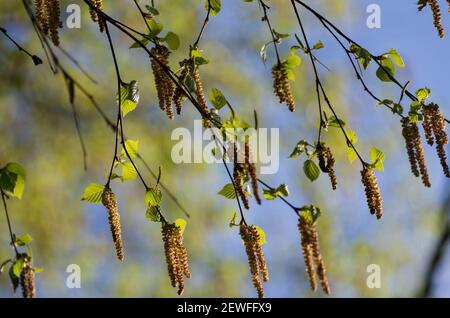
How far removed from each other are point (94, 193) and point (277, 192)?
46cm

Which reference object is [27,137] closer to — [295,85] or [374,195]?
[295,85]

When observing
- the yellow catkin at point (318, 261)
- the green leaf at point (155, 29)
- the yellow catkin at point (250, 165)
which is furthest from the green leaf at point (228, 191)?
the green leaf at point (155, 29)

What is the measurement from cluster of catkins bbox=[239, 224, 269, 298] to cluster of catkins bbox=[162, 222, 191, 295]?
15 centimetres

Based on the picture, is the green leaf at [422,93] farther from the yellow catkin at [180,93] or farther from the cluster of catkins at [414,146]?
the yellow catkin at [180,93]

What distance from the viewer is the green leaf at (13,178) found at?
1.49m

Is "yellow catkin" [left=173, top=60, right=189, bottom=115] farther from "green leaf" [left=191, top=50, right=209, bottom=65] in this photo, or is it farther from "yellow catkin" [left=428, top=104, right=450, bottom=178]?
"yellow catkin" [left=428, top=104, right=450, bottom=178]

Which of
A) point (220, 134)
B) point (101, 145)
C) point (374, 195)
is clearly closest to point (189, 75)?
point (220, 134)

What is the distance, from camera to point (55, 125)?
7.22 metres

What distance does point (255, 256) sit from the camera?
→ 5.32ft

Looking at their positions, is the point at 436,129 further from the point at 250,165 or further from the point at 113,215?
the point at 113,215

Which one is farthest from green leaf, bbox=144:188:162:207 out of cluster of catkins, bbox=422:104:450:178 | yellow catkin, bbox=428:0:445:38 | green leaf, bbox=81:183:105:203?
yellow catkin, bbox=428:0:445:38

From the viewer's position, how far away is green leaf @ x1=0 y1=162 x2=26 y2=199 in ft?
4.88

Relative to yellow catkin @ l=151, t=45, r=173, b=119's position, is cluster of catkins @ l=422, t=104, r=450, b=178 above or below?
below

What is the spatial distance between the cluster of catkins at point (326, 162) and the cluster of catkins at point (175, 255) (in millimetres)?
389
